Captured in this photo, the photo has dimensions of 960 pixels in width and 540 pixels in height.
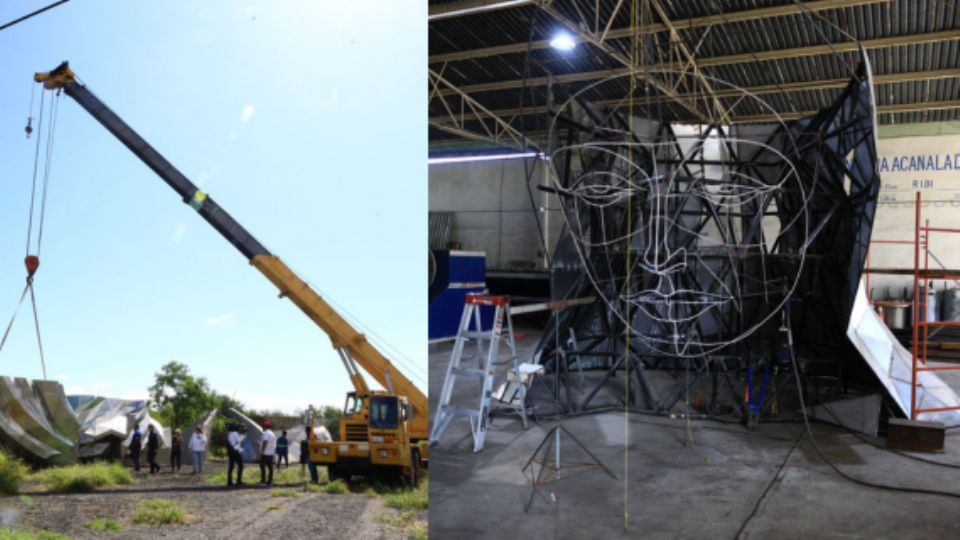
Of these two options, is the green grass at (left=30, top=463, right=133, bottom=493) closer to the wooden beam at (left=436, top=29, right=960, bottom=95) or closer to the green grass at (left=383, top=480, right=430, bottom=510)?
the green grass at (left=383, top=480, right=430, bottom=510)

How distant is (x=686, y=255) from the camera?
2.57 m

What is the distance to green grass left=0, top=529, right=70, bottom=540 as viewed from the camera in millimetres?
2951

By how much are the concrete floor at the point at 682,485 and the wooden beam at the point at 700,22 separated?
1.22 metres

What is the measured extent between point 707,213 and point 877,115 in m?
0.70

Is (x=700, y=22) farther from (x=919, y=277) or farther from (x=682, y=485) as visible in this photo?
(x=682, y=485)

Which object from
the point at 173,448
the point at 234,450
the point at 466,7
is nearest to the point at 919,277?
the point at 466,7

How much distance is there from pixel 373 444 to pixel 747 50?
2.17 meters

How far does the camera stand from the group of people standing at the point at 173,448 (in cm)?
292

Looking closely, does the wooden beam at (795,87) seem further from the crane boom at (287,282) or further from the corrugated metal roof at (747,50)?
the crane boom at (287,282)

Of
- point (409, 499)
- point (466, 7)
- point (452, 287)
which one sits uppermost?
point (466, 7)

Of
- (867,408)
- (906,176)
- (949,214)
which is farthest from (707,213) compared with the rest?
(867,408)

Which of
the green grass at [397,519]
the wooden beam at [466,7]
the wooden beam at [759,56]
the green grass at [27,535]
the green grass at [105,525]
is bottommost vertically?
the green grass at [27,535]

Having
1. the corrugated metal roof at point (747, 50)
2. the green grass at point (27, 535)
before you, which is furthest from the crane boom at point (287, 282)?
the green grass at point (27, 535)

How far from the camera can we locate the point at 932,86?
2652 mm
